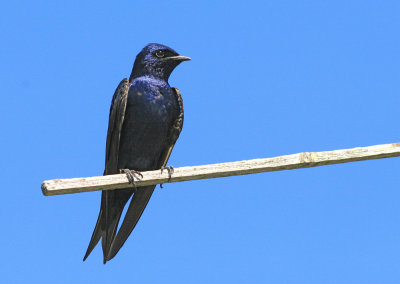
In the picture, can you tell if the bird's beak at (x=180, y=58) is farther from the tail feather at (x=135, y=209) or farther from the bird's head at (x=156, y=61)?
the tail feather at (x=135, y=209)

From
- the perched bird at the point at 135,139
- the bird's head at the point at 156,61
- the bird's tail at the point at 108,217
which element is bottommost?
the bird's tail at the point at 108,217

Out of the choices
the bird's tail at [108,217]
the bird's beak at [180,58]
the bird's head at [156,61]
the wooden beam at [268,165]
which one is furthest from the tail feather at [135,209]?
the wooden beam at [268,165]

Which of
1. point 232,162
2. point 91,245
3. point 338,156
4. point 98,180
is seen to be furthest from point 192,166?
point 91,245

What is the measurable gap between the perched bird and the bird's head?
9cm

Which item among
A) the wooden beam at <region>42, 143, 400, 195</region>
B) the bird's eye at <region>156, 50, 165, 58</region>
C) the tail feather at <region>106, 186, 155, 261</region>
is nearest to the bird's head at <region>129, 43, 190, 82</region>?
the bird's eye at <region>156, 50, 165, 58</region>

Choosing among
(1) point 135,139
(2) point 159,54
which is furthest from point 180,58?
(1) point 135,139

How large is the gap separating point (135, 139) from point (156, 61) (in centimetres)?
104

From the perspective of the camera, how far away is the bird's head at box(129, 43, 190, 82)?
338 inches

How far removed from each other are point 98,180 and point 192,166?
2.76ft

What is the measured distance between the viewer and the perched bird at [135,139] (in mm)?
8109

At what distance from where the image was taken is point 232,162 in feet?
20.6

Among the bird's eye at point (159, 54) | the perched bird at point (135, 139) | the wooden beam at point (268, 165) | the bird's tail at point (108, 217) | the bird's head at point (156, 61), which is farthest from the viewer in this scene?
the bird's eye at point (159, 54)

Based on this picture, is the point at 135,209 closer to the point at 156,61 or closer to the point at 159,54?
the point at 156,61

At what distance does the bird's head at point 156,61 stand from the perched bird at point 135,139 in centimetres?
9
